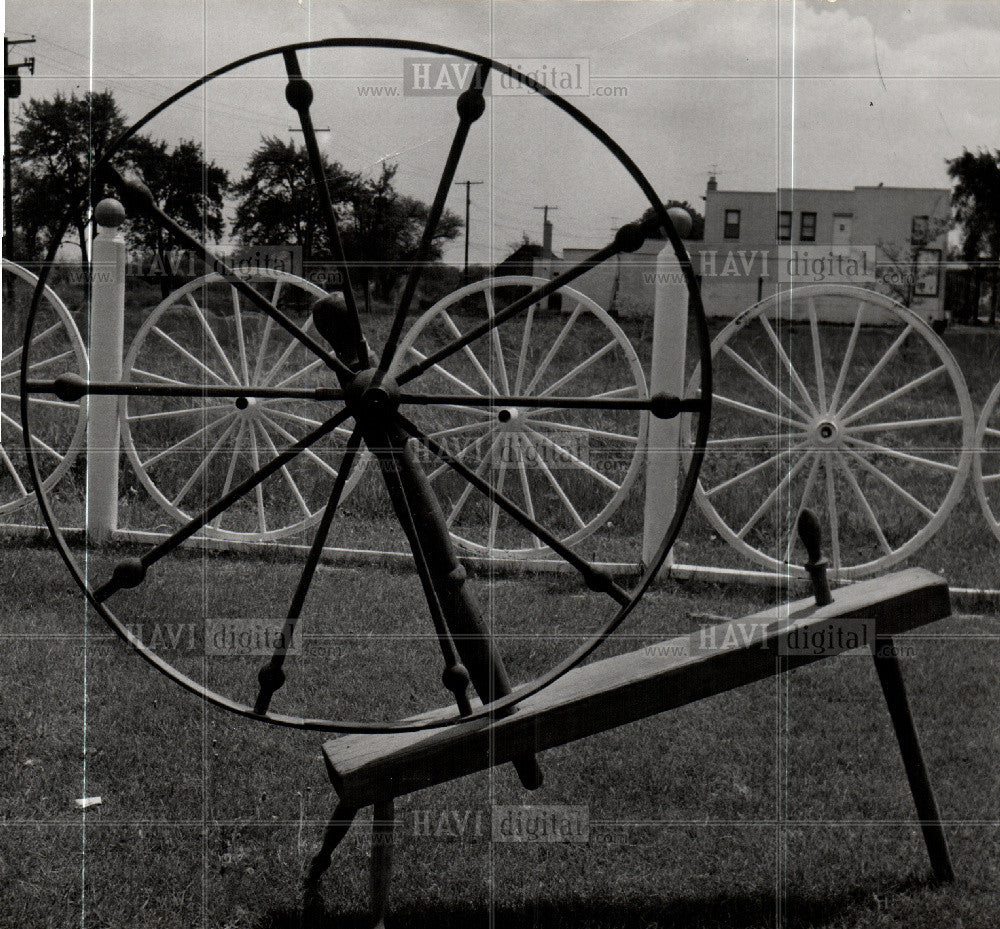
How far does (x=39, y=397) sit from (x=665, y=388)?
3332 millimetres

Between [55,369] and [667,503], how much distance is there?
317cm

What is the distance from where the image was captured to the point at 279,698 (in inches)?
138

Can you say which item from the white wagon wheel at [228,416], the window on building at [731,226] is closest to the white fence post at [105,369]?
the white wagon wheel at [228,416]

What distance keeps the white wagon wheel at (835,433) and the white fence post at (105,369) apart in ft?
8.70

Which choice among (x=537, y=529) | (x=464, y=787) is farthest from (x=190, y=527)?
(x=464, y=787)

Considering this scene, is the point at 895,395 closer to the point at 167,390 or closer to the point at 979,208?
the point at 979,208

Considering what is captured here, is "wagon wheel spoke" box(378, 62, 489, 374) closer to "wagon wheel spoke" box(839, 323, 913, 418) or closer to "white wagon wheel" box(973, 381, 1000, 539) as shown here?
"wagon wheel spoke" box(839, 323, 913, 418)

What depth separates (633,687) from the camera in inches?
90.7

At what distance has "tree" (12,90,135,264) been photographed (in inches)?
183

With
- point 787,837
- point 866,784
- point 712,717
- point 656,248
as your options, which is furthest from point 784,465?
point 787,837

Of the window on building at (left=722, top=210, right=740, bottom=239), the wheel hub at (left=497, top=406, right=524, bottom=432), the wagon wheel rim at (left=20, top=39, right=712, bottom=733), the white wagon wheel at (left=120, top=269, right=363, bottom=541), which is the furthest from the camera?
the white wagon wheel at (left=120, top=269, right=363, bottom=541)

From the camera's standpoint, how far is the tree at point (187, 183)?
4.47 metres

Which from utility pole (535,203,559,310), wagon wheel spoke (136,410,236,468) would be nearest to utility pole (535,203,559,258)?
utility pole (535,203,559,310)

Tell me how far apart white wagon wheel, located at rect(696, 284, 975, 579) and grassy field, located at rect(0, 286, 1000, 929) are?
0.48 meters
